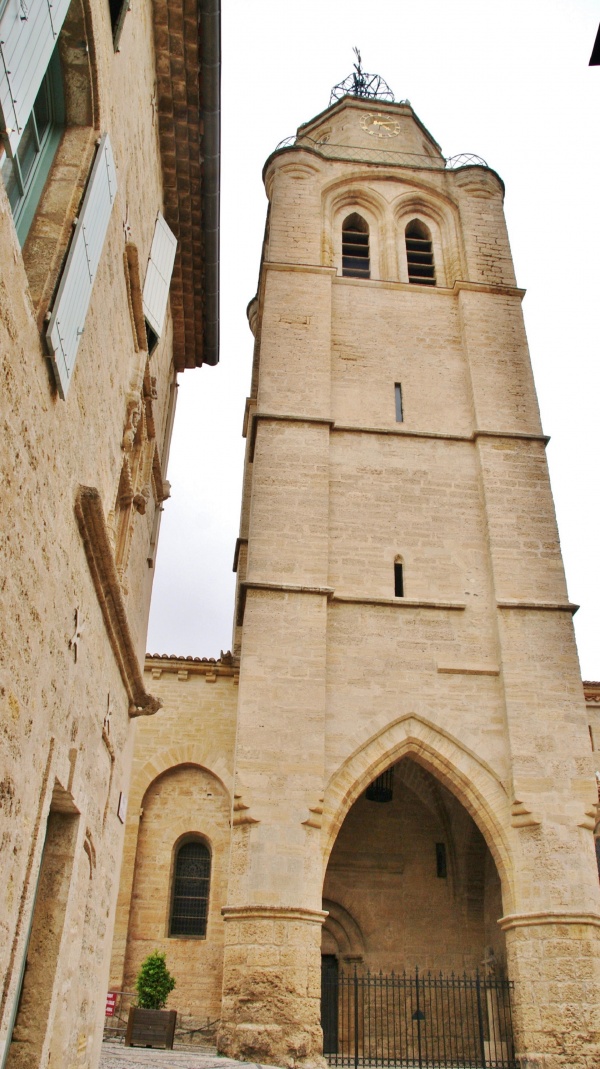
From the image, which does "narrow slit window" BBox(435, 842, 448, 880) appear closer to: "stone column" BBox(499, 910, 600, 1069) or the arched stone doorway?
the arched stone doorway

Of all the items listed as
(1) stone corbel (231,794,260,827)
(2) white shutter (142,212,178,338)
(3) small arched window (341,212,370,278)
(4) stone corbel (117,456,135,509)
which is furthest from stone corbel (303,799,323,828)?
(3) small arched window (341,212,370,278)

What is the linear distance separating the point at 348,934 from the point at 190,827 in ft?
8.71

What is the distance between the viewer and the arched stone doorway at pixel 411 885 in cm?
1177

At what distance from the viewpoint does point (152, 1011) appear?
32.3 feet

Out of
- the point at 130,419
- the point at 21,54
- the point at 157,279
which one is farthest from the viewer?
the point at 157,279

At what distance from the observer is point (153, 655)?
13.4 m

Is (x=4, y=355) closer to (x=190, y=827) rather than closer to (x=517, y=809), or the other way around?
(x=517, y=809)

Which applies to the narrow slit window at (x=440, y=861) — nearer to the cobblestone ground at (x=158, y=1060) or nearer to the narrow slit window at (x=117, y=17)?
the cobblestone ground at (x=158, y=1060)

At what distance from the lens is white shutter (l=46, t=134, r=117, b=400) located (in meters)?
3.91

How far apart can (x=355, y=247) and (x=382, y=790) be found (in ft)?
33.0

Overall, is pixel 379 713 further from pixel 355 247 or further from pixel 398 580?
pixel 355 247

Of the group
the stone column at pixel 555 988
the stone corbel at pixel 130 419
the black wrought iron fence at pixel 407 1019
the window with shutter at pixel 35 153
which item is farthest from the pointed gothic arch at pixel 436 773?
the window with shutter at pixel 35 153

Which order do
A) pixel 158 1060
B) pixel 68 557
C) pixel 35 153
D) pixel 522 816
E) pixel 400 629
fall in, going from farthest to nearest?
pixel 400 629
pixel 522 816
pixel 158 1060
pixel 68 557
pixel 35 153

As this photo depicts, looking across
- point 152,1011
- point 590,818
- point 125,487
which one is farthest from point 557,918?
point 125,487
